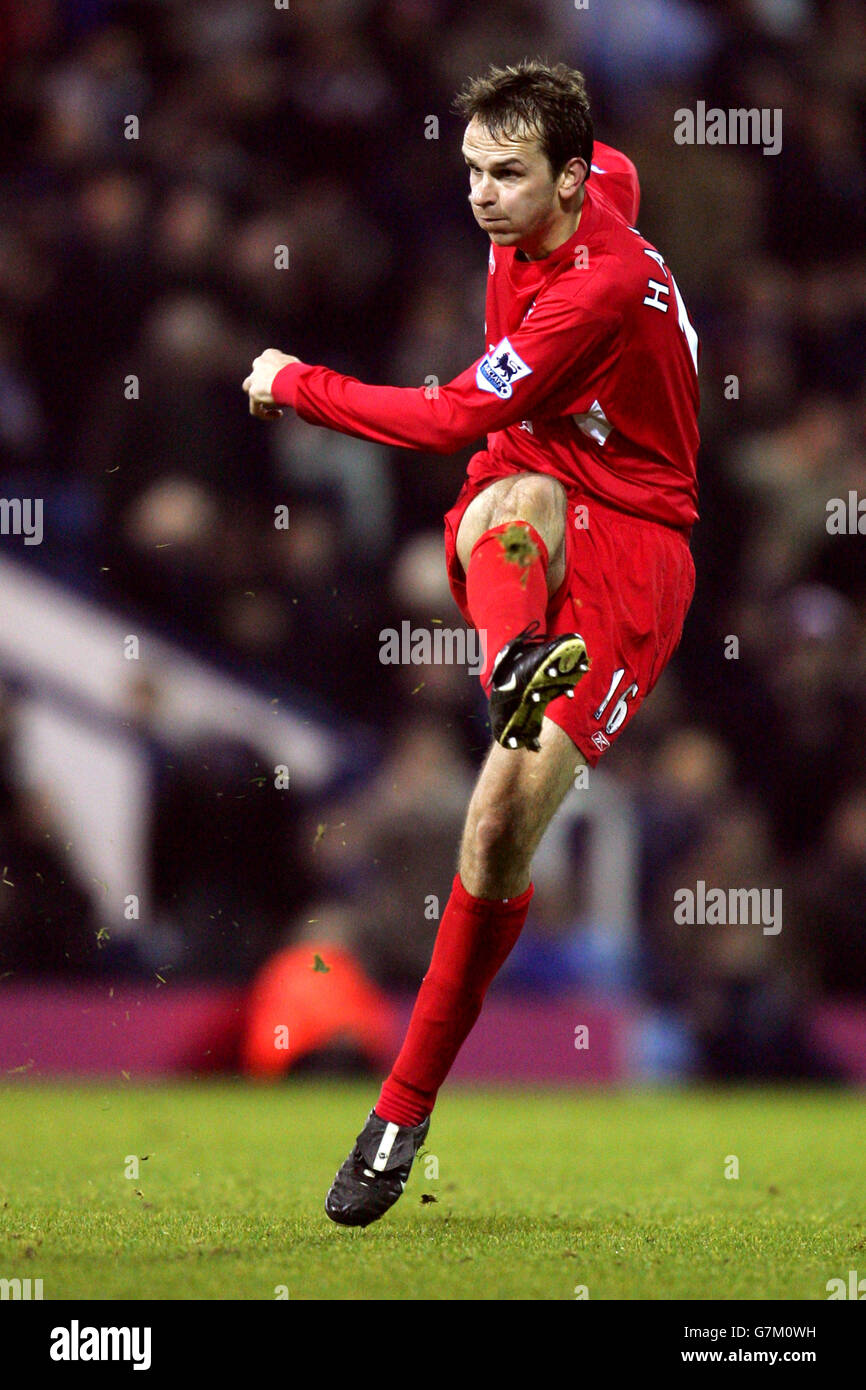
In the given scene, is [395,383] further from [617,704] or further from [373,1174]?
[373,1174]

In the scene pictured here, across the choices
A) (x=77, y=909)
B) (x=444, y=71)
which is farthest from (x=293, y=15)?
(x=77, y=909)

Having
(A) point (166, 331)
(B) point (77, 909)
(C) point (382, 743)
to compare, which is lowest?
(B) point (77, 909)

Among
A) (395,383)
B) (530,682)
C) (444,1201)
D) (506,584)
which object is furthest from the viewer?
(395,383)

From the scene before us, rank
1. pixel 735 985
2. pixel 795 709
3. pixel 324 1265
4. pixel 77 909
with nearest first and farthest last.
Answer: pixel 324 1265, pixel 77 909, pixel 735 985, pixel 795 709

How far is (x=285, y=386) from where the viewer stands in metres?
4.48

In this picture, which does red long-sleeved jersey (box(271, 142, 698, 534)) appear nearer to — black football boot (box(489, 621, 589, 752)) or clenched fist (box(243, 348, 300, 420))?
clenched fist (box(243, 348, 300, 420))

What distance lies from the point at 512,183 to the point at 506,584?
94cm

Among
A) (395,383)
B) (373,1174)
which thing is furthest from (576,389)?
(395,383)

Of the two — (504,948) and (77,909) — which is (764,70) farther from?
(504,948)

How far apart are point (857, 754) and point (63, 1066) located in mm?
4113

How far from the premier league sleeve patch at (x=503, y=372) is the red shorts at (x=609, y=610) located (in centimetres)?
38

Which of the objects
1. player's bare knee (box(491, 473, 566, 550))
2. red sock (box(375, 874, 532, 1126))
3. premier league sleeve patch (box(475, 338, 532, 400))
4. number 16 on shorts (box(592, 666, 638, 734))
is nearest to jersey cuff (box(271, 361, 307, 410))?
premier league sleeve patch (box(475, 338, 532, 400))

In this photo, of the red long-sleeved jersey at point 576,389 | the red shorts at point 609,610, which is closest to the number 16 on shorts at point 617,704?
the red shorts at point 609,610

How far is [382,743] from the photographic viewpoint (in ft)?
29.4
